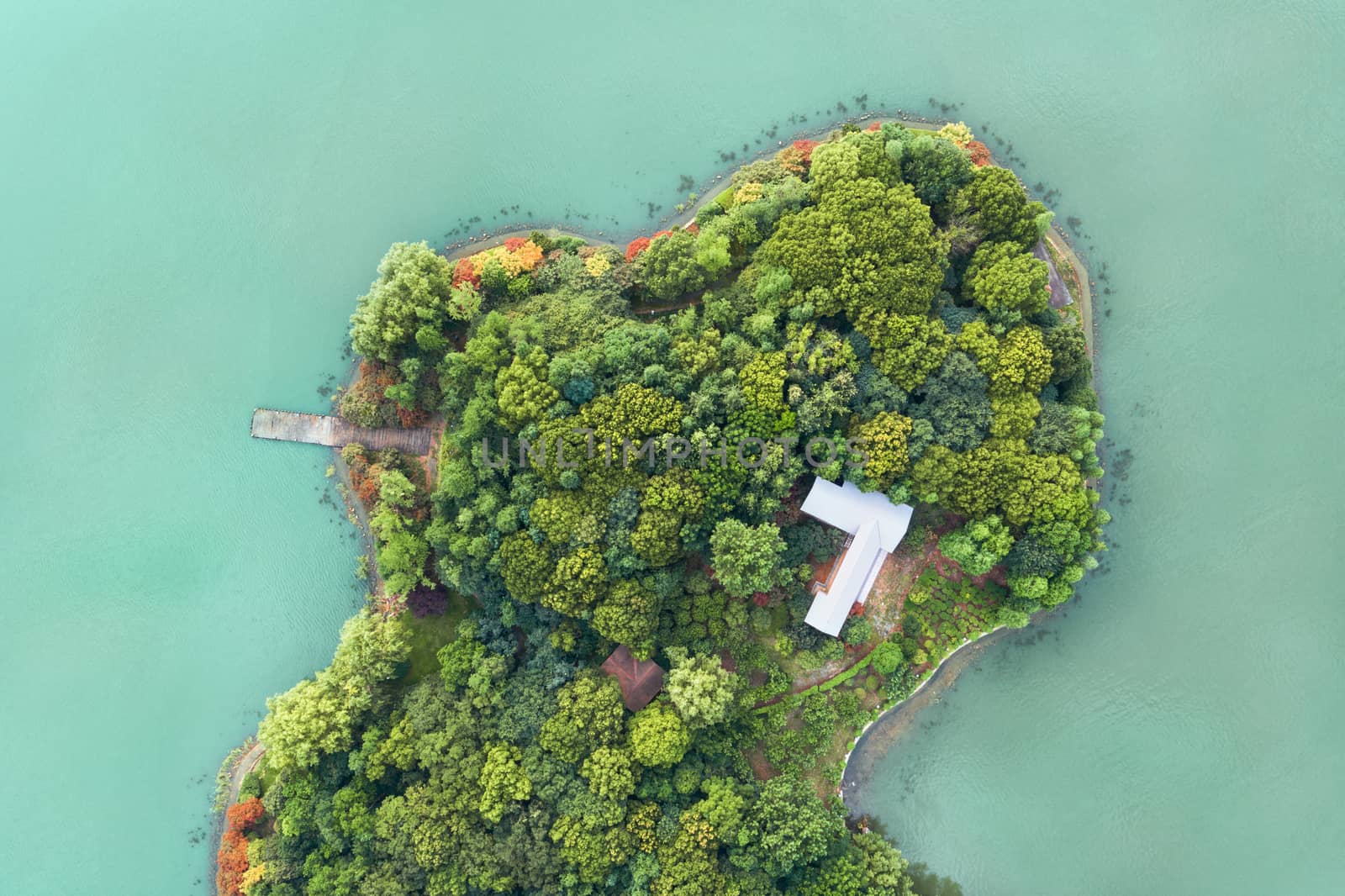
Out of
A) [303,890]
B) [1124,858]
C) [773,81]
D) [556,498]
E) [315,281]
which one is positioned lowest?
[303,890]

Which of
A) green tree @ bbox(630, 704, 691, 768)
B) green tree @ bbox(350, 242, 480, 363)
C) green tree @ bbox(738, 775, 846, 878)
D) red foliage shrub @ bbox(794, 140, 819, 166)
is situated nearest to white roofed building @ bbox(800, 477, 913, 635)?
green tree @ bbox(738, 775, 846, 878)

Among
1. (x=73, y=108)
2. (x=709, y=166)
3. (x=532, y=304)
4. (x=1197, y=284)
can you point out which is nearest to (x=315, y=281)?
(x=532, y=304)

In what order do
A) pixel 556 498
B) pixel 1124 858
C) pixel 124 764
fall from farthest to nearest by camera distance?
pixel 124 764, pixel 1124 858, pixel 556 498

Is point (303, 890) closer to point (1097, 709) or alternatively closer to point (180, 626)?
point (180, 626)

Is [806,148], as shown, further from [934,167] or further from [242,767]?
[242,767]

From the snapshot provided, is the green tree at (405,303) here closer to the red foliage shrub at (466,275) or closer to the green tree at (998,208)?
the red foliage shrub at (466,275)

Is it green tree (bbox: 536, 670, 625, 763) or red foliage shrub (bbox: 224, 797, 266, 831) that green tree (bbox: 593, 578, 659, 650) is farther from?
red foliage shrub (bbox: 224, 797, 266, 831)
